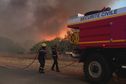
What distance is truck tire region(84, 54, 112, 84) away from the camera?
491 inches

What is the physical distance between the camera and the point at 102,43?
12758 mm

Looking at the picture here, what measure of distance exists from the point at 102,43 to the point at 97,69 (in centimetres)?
94

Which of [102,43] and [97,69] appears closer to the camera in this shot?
[102,43]

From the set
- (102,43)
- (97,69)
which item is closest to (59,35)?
(97,69)

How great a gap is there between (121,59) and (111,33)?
3.12 ft

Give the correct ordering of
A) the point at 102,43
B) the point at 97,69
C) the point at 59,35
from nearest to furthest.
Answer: the point at 102,43, the point at 97,69, the point at 59,35

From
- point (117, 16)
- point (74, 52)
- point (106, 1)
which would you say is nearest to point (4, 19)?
point (106, 1)

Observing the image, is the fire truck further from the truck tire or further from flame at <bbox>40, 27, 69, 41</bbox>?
flame at <bbox>40, 27, 69, 41</bbox>

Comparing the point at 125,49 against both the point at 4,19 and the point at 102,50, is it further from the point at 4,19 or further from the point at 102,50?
the point at 4,19

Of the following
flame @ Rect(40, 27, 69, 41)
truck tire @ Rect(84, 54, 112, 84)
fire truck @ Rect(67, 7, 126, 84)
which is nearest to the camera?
fire truck @ Rect(67, 7, 126, 84)

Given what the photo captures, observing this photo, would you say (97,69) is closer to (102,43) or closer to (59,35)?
(102,43)

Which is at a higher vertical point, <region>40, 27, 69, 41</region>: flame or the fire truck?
<region>40, 27, 69, 41</region>: flame

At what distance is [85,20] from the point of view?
44.8ft

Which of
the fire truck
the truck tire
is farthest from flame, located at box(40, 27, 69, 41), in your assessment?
the truck tire
